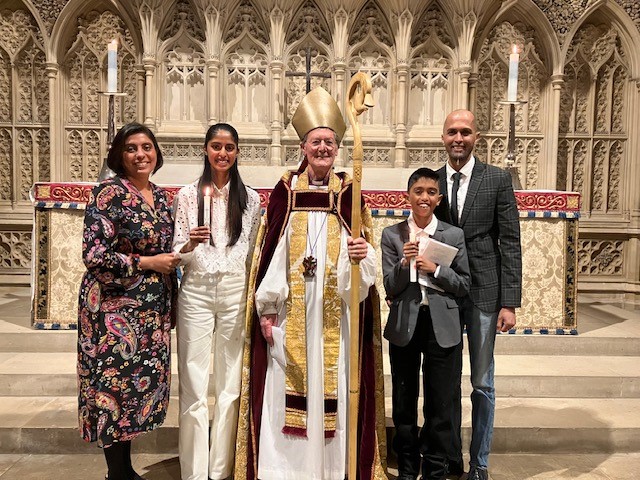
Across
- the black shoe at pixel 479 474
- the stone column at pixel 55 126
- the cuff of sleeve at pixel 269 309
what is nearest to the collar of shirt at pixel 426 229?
the cuff of sleeve at pixel 269 309

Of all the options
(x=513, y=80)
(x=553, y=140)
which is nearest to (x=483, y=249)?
(x=513, y=80)

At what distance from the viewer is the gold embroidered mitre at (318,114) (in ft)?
8.04

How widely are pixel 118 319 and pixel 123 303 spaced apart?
0.22 feet

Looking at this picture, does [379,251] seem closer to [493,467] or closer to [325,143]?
[493,467]

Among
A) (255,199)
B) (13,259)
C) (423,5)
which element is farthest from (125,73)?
(255,199)

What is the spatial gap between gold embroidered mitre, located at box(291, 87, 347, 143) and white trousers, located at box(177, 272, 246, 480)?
2.38 feet

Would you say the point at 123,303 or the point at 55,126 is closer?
the point at 123,303

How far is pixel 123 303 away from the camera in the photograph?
2.38m

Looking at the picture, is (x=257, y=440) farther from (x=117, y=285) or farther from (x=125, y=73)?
(x=125, y=73)

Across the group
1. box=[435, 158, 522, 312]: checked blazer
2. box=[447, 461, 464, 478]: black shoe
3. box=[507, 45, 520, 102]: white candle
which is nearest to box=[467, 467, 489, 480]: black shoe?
box=[447, 461, 464, 478]: black shoe

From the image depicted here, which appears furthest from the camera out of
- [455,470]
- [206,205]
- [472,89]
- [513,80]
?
[472,89]

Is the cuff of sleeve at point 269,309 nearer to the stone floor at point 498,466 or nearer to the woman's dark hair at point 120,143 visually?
the woman's dark hair at point 120,143

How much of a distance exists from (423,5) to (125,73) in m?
3.15

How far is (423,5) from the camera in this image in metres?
5.71
